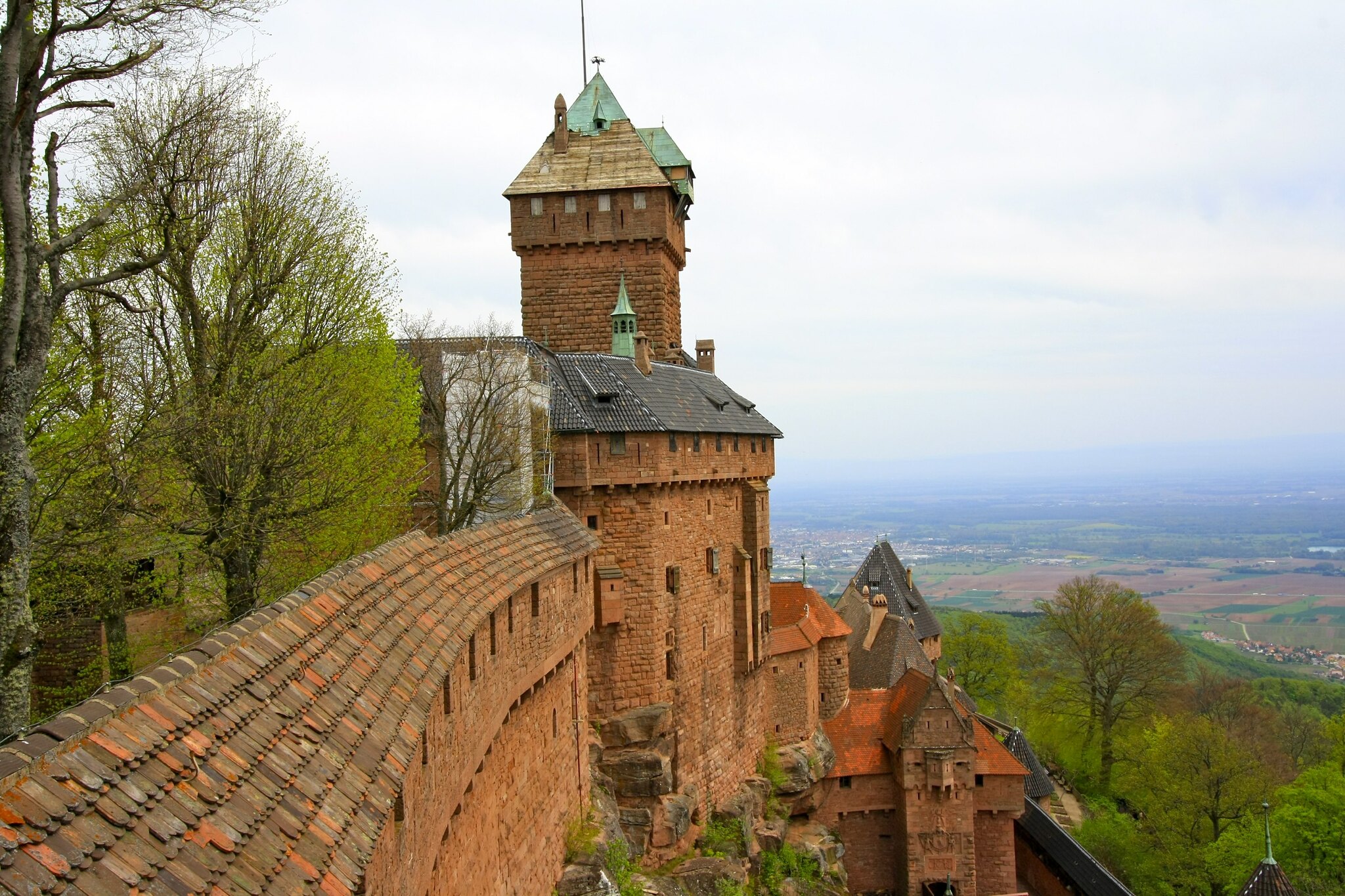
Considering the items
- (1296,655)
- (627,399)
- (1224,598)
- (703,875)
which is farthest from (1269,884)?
(1224,598)

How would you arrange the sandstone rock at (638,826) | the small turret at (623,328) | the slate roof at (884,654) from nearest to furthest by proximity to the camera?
the sandstone rock at (638,826)
the small turret at (623,328)
the slate roof at (884,654)

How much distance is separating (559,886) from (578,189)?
1794cm

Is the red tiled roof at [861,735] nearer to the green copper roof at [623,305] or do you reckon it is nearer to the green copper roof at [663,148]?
the green copper roof at [623,305]

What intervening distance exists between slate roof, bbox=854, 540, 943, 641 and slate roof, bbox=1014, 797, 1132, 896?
406 inches

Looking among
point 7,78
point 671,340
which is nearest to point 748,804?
point 671,340

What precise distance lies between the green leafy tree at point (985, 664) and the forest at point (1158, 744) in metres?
0.07

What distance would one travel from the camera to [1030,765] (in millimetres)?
38406

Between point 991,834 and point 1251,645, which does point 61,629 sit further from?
point 1251,645

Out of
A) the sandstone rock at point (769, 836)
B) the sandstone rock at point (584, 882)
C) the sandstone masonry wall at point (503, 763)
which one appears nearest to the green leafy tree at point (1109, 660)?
the sandstone rock at point (769, 836)

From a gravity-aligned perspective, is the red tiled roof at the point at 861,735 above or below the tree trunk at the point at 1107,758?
above

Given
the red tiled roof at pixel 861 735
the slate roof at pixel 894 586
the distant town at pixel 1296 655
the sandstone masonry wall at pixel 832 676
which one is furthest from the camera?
the distant town at pixel 1296 655

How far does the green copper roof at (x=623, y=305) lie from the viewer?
2669cm

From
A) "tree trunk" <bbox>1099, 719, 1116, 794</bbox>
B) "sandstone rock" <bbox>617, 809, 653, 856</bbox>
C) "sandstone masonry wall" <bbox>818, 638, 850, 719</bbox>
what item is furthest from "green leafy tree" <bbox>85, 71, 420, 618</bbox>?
"tree trunk" <bbox>1099, 719, 1116, 794</bbox>

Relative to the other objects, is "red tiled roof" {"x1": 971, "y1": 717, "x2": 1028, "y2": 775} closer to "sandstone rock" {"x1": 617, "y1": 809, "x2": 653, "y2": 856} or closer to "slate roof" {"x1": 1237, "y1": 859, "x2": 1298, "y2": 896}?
"slate roof" {"x1": 1237, "y1": 859, "x2": 1298, "y2": 896}
